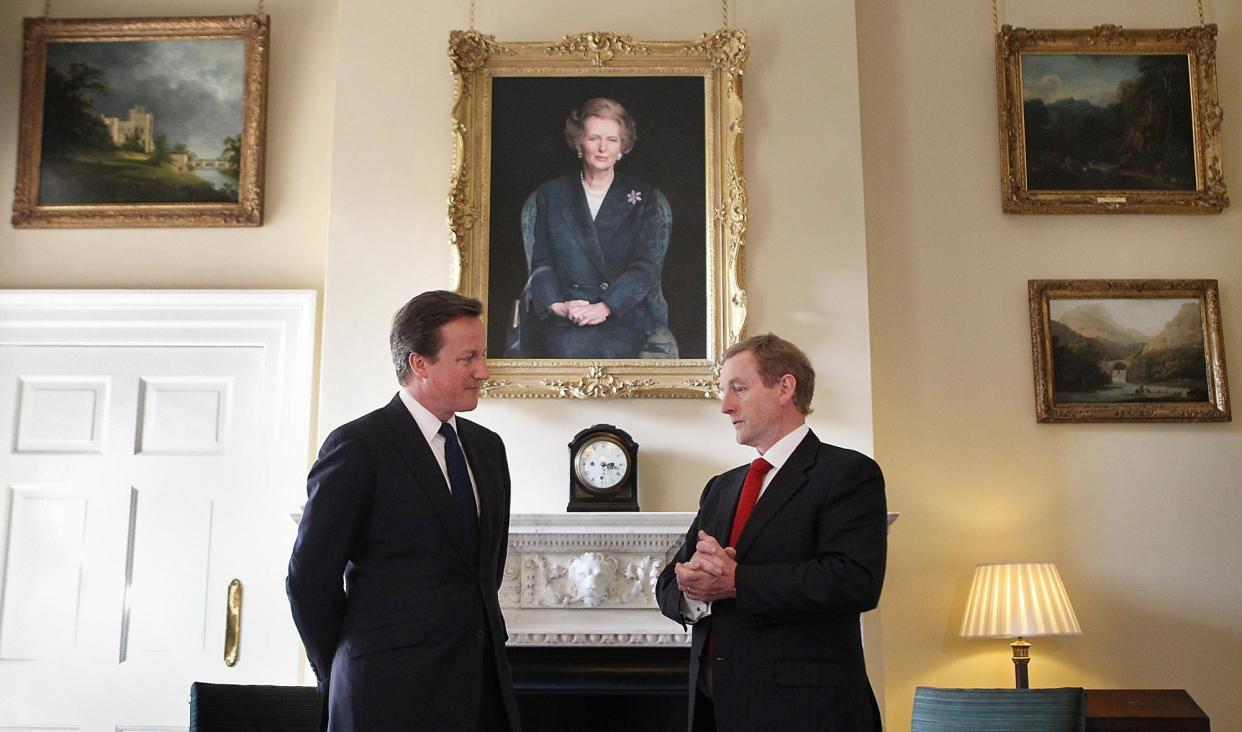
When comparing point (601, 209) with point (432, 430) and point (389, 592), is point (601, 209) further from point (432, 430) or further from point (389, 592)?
point (389, 592)

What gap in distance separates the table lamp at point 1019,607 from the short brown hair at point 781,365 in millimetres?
2202

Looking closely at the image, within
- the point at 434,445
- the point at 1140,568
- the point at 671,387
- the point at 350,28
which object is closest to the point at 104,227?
the point at 350,28

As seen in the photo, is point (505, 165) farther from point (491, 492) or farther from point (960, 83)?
point (491, 492)

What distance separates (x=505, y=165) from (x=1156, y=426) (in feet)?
10.3

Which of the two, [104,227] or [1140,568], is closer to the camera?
[1140,568]

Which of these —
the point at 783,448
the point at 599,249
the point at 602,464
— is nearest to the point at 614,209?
the point at 599,249

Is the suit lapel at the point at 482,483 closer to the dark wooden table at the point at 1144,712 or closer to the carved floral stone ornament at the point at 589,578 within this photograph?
the carved floral stone ornament at the point at 589,578

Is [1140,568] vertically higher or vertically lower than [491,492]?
lower

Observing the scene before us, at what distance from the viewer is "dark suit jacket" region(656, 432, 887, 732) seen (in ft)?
8.32

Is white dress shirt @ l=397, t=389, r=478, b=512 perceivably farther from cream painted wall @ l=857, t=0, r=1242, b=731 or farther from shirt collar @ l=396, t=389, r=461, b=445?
cream painted wall @ l=857, t=0, r=1242, b=731

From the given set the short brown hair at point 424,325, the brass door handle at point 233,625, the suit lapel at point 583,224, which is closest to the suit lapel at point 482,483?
the short brown hair at point 424,325

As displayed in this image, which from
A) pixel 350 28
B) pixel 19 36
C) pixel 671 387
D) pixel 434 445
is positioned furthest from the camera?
pixel 19 36

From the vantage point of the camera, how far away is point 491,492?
2791mm

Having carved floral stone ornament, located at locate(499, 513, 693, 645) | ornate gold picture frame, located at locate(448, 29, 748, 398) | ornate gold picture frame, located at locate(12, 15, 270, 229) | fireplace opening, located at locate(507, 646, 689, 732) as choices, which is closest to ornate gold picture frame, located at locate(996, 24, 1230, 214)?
ornate gold picture frame, located at locate(448, 29, 748, 398)
